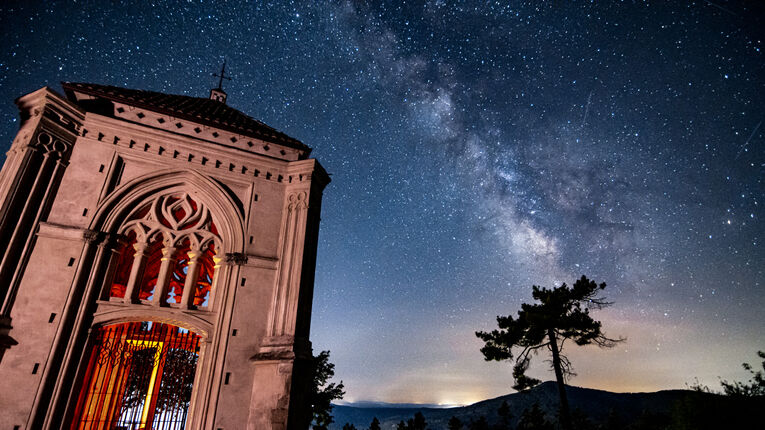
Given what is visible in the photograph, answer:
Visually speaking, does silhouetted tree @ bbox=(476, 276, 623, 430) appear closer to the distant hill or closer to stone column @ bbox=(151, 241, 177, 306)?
the distant hill

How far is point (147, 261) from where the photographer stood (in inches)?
499

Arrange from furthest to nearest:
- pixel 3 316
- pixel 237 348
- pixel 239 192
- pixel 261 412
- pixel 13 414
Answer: pixel 239 192, pixel 237 348, pixel 261 412, pixel 3 316, pixel 13 414

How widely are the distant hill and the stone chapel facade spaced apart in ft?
57.6

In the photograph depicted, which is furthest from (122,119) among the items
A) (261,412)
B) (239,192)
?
(261,412)

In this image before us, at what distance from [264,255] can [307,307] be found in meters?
2.39

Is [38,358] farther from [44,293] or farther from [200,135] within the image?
[200,135]

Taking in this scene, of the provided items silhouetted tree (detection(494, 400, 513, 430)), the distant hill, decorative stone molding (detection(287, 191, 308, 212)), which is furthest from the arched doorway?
silhouetted tree (detection(494, 400, 513, 430))

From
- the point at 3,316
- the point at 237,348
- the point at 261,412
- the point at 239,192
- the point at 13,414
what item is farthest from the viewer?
the point at 239,192

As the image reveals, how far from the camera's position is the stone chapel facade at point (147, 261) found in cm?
1048

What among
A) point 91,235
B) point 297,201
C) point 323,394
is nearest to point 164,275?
point 91,235

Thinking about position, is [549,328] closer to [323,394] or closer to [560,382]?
[560,382]

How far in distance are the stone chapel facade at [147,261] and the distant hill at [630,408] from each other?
692 inches

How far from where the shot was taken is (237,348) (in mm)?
12000

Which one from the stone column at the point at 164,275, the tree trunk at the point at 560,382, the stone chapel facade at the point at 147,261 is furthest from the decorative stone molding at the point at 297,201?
the tree trunk at the point at 560,382
